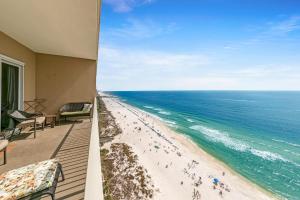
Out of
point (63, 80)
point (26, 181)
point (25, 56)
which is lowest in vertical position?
point (26, 181)

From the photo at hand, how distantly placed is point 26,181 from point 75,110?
5453 millimetres

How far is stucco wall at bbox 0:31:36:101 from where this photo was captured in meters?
4.12

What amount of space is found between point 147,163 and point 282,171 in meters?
9.09

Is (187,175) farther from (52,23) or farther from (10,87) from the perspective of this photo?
(52,23)

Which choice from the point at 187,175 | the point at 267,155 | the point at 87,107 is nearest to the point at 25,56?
the point at 87,107

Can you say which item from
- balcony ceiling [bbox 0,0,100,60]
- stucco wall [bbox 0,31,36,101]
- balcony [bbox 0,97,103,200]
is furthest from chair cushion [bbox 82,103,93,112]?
balcony ceiling [bbox 0,0,100,60]

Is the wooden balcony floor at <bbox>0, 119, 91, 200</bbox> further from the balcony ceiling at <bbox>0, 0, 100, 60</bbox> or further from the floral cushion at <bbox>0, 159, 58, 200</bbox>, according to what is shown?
the balcony ceiling at <bbox>0, 0, 100, 60</bbox>

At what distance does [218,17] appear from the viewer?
1098cm

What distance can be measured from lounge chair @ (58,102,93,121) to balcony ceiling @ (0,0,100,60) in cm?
236

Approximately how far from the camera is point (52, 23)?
11.8 ft

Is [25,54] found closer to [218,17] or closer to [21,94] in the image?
[21,94]

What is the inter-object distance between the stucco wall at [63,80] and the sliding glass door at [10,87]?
1295 mm

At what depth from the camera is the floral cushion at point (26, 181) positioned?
1543mm

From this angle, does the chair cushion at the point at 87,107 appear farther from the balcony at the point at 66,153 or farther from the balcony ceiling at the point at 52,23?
the balcony ceiling at the point at 52,23
